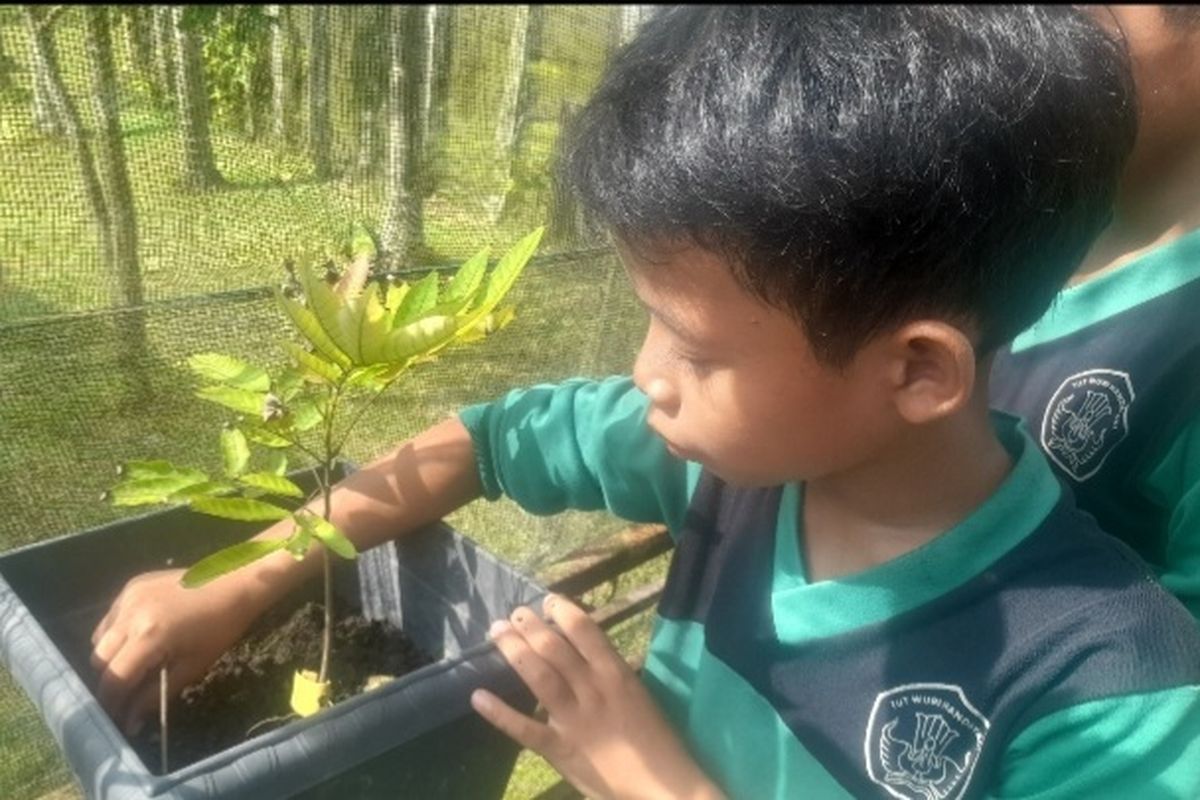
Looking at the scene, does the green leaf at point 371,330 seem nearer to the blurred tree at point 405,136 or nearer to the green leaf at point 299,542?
the green leaf at point 299,542

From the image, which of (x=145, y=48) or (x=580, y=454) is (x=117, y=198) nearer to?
(x=145, y=48)

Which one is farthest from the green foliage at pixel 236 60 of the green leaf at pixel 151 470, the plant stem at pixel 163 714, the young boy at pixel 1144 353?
the young boy at pixel 1144 353

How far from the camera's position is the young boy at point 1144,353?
819 mm

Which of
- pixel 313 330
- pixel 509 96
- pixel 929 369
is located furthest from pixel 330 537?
pixel 509 96

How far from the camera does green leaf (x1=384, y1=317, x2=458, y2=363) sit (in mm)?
644

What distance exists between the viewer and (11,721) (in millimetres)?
895

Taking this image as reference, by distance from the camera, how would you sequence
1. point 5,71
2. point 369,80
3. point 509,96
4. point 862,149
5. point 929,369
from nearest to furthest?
point 862,149
point 929,369
point 5,71
point 369,80
point 509,96

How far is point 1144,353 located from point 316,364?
62 centimetres

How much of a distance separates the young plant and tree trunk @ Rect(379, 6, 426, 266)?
364mm

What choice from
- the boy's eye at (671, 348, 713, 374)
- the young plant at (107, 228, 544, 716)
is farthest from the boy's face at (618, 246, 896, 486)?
the young plant at (107, 228, 544, 716)

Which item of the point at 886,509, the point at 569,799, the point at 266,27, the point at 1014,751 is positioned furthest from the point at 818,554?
the point at 266,27

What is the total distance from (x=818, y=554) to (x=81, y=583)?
21.1 inches

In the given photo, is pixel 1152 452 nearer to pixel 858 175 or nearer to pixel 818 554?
pixel 818 554

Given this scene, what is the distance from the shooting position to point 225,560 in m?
0.66
